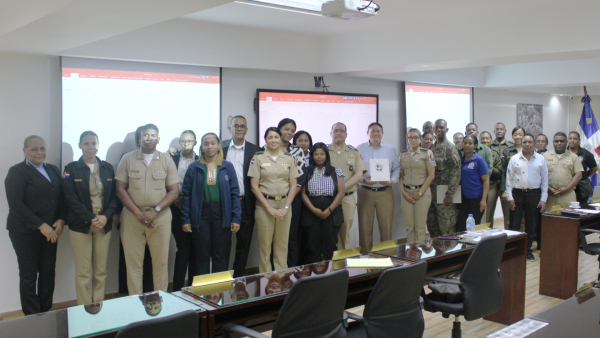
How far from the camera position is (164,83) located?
4914mm

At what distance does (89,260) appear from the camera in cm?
409

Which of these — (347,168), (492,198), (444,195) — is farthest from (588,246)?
(347,168)

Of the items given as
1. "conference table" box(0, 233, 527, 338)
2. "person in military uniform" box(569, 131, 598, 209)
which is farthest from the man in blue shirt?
"conference table" box(0, 233, 527, 338)

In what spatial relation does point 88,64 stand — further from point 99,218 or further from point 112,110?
point 99,218

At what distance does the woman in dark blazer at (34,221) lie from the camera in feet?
12.6

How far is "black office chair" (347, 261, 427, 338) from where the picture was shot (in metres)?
2.32

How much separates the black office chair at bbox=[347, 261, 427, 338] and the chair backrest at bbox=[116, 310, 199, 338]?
0.92 m

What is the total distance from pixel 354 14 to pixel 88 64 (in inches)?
108

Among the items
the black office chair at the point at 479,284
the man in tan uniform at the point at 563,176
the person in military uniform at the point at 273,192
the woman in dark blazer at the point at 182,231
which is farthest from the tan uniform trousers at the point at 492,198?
the woman in dark blazer at the point at 182,231

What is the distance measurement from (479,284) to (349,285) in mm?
886

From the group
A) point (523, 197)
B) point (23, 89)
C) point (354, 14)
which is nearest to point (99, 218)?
Result: point (23, 89)

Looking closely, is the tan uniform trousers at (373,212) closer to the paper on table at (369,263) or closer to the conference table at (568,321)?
the paper on table at (369,263)

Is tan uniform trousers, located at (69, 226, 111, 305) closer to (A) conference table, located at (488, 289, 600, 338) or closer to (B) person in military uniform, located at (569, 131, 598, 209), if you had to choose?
(A) conference table, located at (488, 289, 600, 338)

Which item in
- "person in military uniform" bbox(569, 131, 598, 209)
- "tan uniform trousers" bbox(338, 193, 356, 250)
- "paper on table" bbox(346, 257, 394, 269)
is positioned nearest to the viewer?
"paper on table" bbox(346, 257, 394, 269)
